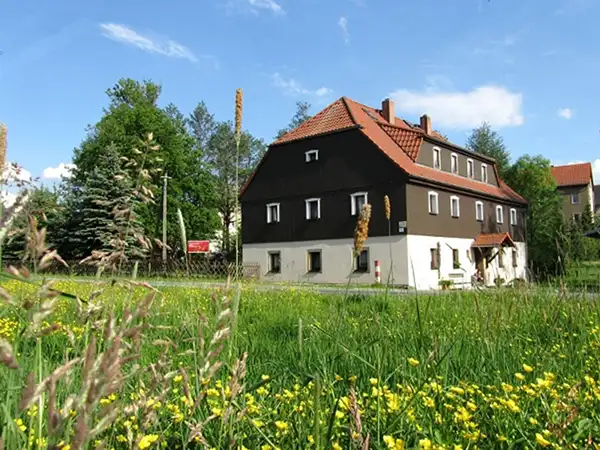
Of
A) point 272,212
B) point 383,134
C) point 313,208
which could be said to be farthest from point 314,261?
point 383,134

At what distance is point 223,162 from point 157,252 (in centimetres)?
5821

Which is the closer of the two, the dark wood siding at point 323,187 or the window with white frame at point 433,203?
the dark wood siding at point 323,187

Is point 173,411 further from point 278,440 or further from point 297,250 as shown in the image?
point 297,250

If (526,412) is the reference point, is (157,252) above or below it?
above

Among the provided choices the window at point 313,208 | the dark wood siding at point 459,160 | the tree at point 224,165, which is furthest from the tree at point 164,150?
the dark wood siding at point 459,160

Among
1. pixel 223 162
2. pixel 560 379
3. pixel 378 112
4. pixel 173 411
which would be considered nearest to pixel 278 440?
pixel 173 411

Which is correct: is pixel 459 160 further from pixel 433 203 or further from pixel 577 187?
pixel 577 187

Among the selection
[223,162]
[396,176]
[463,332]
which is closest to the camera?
[463,332]

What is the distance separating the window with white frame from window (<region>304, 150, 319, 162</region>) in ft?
23.5

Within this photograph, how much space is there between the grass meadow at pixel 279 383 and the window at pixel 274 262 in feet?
88.7

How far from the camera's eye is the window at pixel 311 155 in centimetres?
3098

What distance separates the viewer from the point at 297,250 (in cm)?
3091

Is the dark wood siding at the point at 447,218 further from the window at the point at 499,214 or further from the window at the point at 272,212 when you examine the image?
the window at the point at 272,212

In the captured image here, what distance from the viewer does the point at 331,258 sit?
95.5ft
